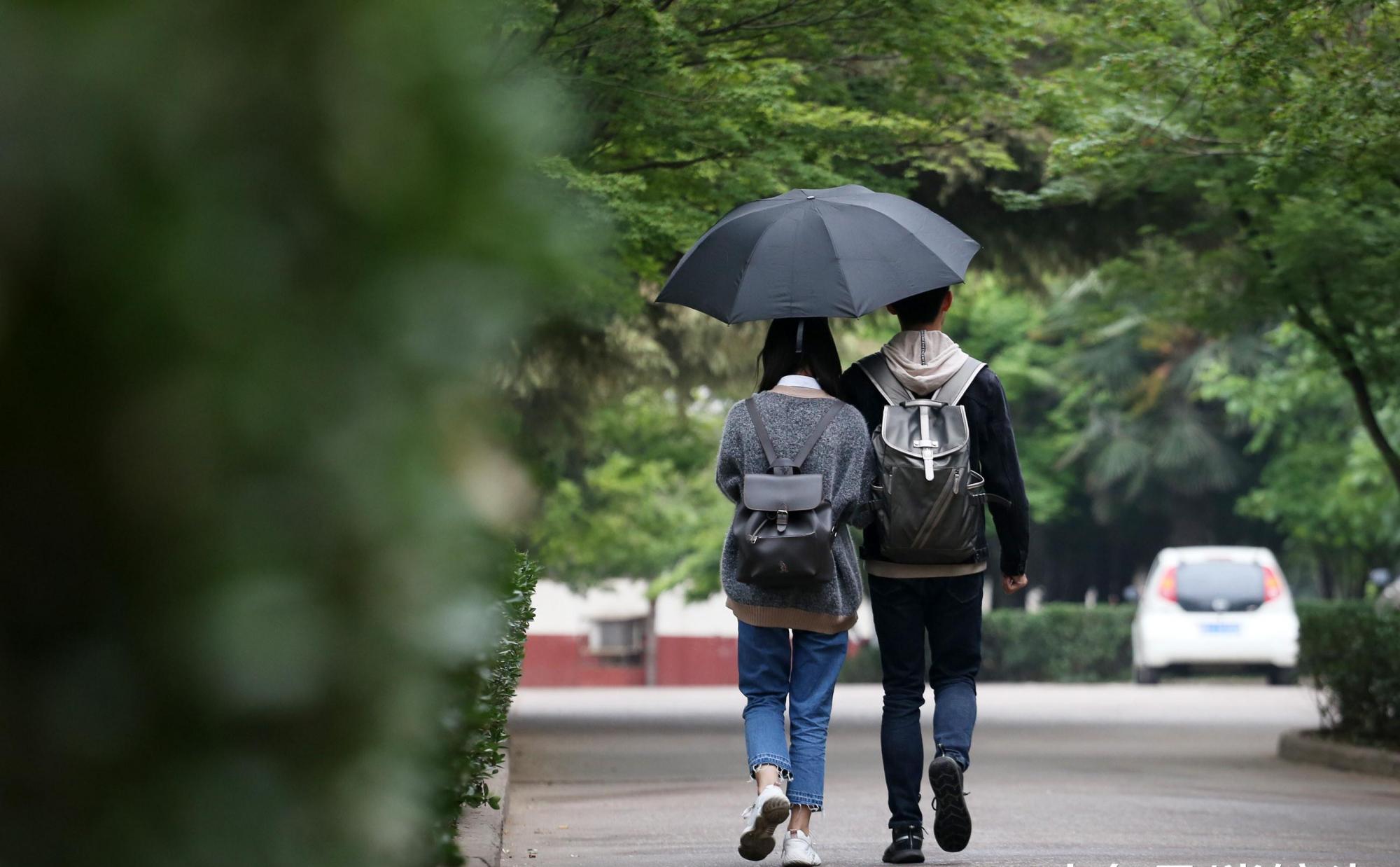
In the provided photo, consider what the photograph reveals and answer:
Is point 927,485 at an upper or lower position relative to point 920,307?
lower

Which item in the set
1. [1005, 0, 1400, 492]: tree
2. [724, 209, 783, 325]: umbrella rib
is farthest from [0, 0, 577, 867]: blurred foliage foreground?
[1005, 0, 1400, 492]: tree

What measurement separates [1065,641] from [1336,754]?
2179cm

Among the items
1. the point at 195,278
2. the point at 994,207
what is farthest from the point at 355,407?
the point at 994,207

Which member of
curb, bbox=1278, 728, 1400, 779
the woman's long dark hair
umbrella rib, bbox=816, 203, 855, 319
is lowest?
curb, bbox=1278, 728, 1400, 779

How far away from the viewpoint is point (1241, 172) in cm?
1056

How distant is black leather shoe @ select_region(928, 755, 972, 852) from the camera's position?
5.48 meters

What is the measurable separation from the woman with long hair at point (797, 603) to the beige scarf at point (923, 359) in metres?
0.27

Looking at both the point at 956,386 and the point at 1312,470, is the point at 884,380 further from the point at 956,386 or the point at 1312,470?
the point at 1312,470

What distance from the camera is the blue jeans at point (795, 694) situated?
216 inches

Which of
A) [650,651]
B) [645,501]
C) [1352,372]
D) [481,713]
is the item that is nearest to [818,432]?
[481,713]

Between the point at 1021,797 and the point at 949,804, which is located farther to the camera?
the point at 1021,797

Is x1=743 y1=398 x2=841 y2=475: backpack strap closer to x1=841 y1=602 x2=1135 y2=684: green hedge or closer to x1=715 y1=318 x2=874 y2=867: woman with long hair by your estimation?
x1=715 y1=318 x2=874 y2=867: woman with long hair

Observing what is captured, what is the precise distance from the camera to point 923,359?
581 cm

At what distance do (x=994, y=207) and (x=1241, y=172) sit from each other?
2.79 metres
